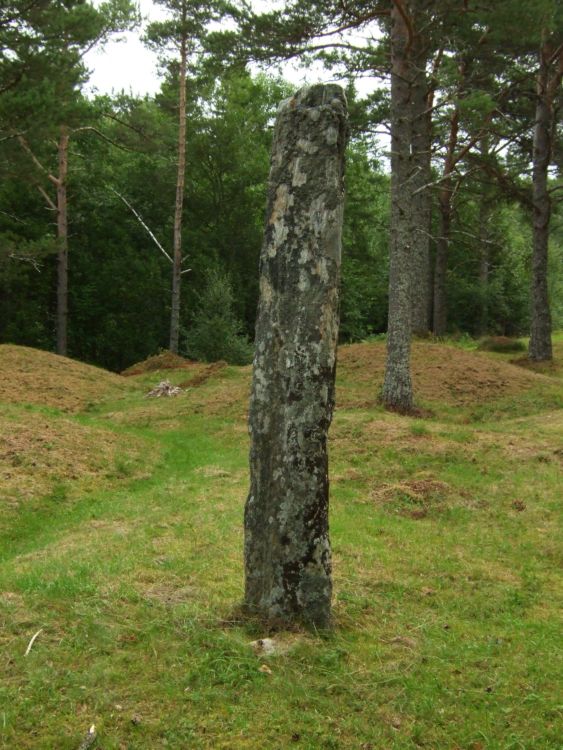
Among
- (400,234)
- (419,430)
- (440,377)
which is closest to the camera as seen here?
(419,430)

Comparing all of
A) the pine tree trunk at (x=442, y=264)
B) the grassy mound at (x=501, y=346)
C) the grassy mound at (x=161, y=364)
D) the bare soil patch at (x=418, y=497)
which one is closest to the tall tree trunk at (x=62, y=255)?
the grassy mound at (x=161, y=364)

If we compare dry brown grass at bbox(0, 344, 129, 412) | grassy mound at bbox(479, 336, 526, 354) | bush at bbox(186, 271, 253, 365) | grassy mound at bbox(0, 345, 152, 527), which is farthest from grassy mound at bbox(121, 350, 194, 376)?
grassy mound at bbox(479, 336, 526, 354)

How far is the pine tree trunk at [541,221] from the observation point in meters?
19.4

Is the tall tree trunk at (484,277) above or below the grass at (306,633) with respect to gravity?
above

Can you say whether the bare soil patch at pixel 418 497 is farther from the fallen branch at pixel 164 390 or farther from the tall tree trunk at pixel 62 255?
the tall tree trunk at pixel 62 255

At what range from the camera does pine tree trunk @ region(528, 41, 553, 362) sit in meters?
19.4

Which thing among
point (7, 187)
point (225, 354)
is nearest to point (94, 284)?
point (7, 187)

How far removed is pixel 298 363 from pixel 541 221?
18.0 m

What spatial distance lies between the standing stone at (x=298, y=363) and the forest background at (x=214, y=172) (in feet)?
31.2

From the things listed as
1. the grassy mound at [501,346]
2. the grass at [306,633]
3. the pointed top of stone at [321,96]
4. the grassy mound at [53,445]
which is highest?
the pointed top of stone at [321,96]

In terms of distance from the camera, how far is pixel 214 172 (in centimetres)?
3153

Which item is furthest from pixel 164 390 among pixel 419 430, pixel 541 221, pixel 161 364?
pixel 541 221

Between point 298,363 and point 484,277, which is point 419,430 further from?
point 484,277

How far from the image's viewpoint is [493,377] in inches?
648
